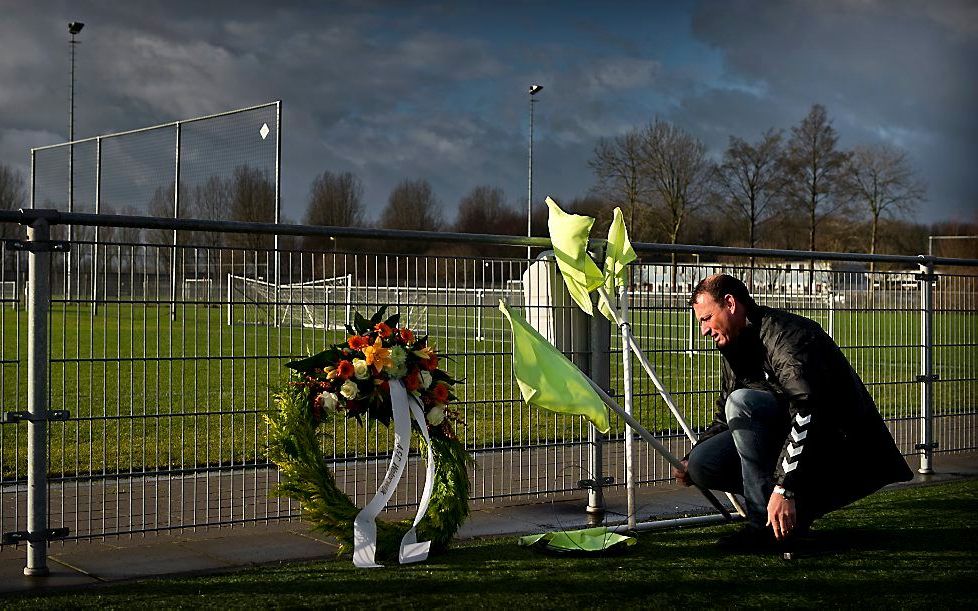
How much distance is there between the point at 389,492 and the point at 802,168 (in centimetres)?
5510

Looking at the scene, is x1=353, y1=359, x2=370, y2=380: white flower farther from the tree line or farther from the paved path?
the tree line

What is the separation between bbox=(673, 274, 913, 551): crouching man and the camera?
208 inches

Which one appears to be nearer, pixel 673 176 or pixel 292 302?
pixel 292 302

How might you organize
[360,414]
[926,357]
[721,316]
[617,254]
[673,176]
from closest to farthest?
[360,414], [721,316], [617,254], [926,357], [673,176]

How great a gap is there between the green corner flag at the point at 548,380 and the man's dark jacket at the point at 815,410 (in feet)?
2.73

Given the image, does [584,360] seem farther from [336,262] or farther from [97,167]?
[97,167]

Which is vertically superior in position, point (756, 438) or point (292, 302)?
point (292, 302)

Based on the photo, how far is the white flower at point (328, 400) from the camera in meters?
A: 5.33

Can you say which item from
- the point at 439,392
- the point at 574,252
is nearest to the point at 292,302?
the point at 439,392

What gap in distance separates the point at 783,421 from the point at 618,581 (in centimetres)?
124

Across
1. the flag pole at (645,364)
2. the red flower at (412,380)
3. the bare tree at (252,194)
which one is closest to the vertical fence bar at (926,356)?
the flag pole at (645,364)

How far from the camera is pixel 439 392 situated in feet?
18.1

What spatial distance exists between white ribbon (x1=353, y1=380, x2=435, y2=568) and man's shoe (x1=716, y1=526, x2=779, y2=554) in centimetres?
157

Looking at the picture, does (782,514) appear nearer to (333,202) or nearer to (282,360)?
(282,360)
